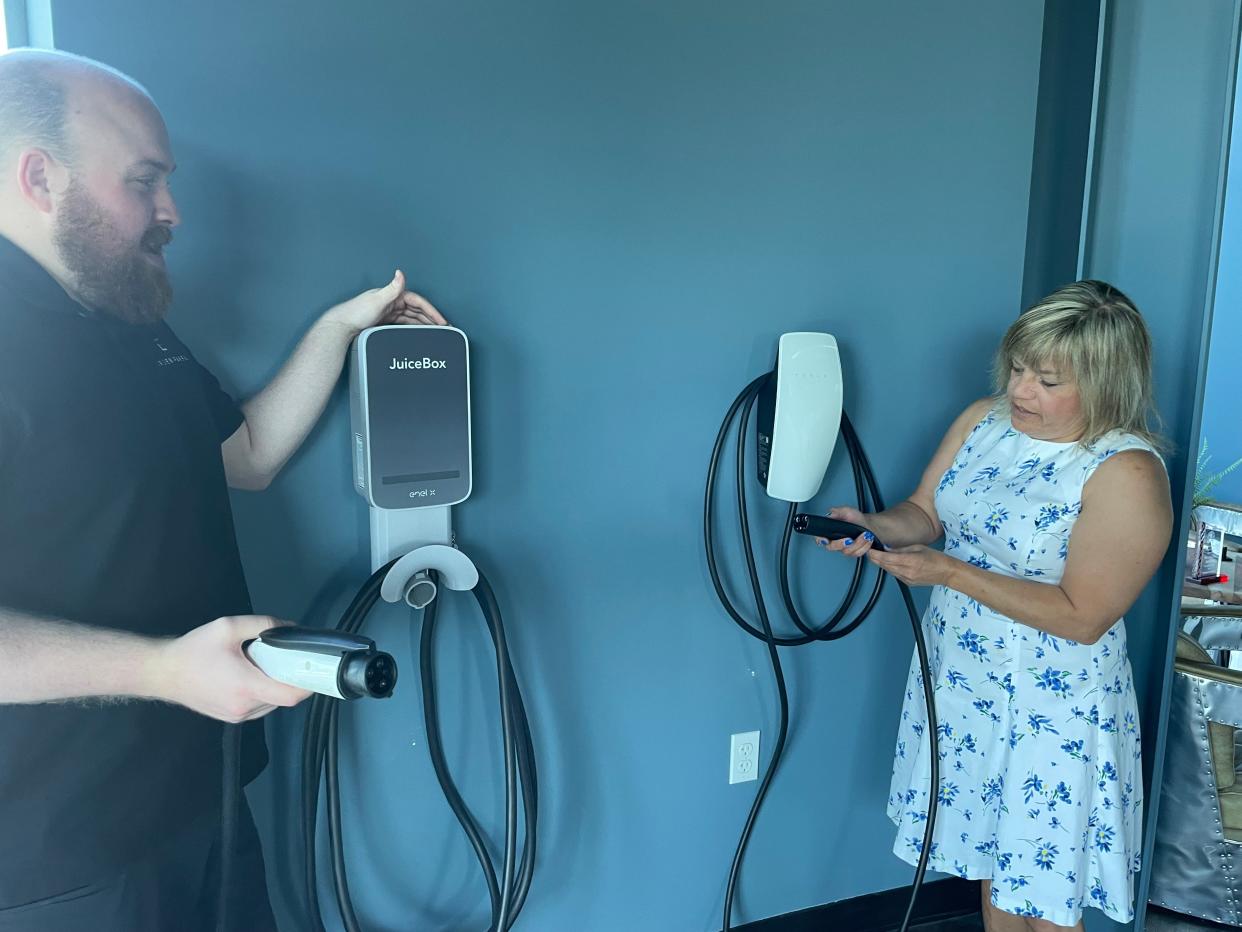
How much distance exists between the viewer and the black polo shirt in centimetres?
97

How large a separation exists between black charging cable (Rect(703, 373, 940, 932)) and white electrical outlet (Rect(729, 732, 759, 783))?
0.04m

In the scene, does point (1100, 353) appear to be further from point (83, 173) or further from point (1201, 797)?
point (83, 173)

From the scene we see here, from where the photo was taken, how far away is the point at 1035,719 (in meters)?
1.51

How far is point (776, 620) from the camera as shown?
1.79 meters

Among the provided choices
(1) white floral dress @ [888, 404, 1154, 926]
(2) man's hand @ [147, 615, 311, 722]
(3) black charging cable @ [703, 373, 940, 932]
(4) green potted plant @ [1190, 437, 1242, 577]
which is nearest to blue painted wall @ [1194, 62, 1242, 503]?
(4) green potted plant @ [1190, 437, 1242, 577]

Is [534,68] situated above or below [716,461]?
above

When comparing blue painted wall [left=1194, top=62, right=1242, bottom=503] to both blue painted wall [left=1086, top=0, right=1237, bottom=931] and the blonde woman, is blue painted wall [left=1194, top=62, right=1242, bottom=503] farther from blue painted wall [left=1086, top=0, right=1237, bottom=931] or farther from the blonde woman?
the blonde woman

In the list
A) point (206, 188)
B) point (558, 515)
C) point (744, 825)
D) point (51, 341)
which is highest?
point (206, 188)

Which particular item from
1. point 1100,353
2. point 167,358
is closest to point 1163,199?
point 1100,353

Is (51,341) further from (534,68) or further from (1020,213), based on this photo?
(1020,213)

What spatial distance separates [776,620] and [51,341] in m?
1.35

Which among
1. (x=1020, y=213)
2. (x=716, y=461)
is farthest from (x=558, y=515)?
(x=1020, y=213)

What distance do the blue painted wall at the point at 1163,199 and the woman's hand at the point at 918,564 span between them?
1.83ft

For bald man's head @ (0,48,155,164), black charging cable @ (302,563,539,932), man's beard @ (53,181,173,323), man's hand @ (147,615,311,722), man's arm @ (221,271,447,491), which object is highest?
bald man's head @ (0,48,155,164)
